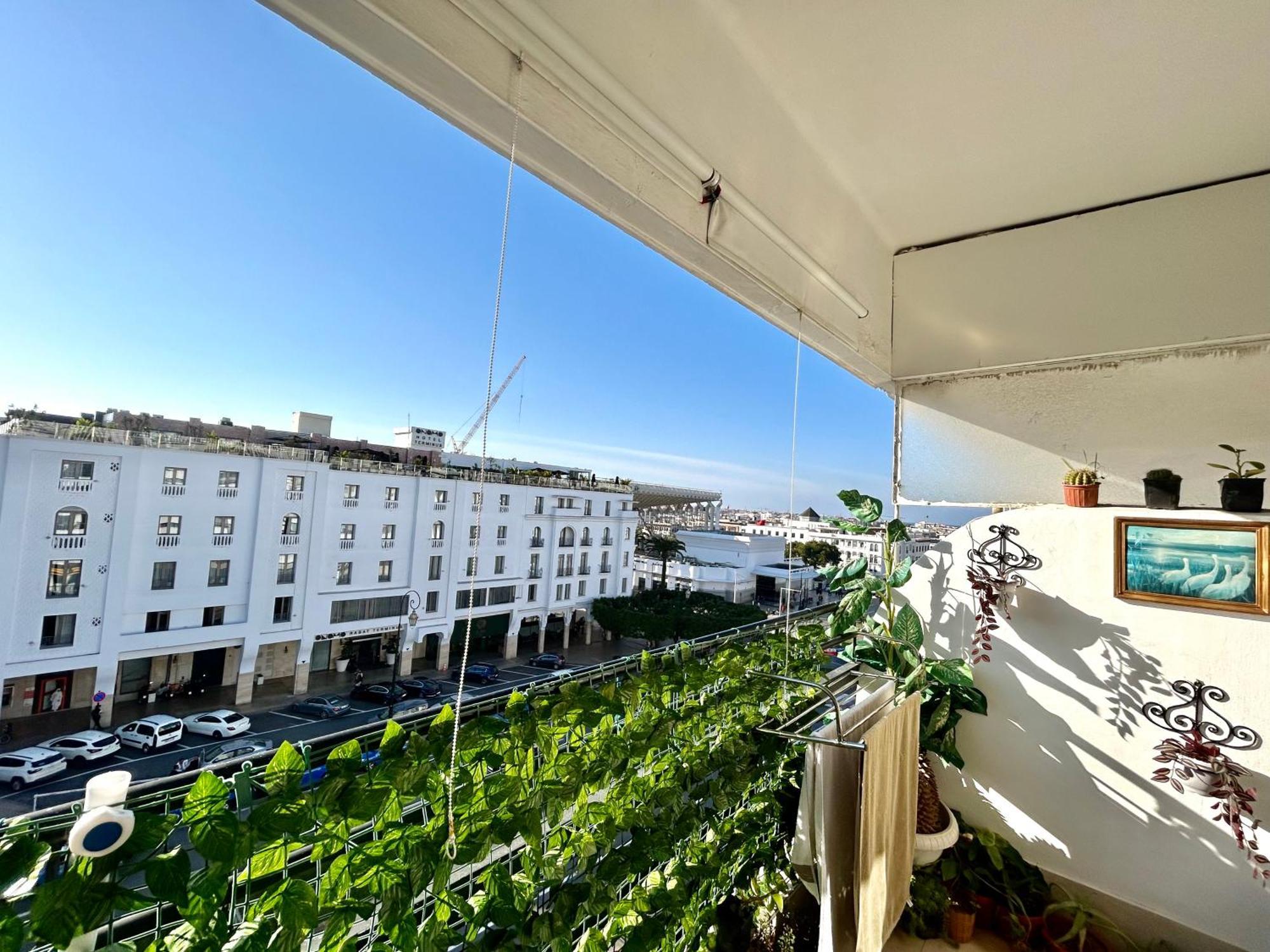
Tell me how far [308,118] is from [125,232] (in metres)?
0.60

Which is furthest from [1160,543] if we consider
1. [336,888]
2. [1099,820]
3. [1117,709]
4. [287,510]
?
[287,510]

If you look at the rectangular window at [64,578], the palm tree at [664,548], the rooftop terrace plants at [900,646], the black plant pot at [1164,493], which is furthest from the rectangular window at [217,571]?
the black plant pot at [1164,493]

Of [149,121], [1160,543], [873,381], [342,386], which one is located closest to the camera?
[149,121]

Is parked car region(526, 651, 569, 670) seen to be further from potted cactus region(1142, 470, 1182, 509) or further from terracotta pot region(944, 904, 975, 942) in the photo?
potted cactus region(1142, 470, 1182, 509)

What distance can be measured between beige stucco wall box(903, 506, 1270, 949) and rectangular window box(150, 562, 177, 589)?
2.70 meters

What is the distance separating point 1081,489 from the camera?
7.16 ft

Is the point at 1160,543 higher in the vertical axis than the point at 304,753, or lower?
higher

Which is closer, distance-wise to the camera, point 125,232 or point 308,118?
point 125,232

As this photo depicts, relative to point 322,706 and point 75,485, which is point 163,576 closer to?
point 75,485

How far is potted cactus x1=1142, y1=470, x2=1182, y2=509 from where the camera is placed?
2.03 m

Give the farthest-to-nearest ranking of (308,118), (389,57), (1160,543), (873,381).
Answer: (873,381)
(1160,543)
(308,118)
(389,57)

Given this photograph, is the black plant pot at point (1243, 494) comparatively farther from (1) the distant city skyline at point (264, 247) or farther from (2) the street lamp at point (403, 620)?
(2) the street lamp at point (403, 620)

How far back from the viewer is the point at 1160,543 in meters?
2.01

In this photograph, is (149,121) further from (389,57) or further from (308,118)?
(389,57)
